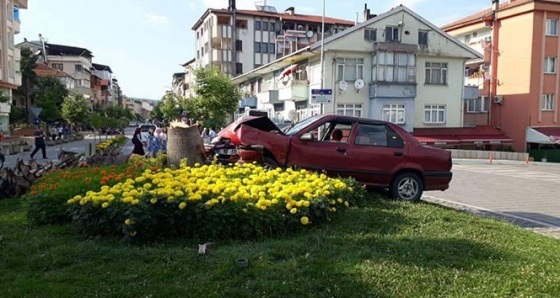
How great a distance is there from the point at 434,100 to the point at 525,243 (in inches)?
1223

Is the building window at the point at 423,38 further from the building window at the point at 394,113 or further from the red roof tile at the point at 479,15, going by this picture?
the red roof tile at the point at 479,15

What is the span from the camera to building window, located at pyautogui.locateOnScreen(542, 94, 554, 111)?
37.7m

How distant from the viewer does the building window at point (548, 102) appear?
124 feet

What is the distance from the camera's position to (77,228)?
5.77 metres

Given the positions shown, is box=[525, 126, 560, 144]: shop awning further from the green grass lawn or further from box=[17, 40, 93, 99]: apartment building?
box=[17, 40, 93, 99]: apartment building

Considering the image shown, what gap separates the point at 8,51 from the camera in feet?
129

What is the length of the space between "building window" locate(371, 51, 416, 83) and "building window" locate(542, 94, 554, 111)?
40.4ft

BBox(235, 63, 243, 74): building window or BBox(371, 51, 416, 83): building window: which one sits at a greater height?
BBox(235, 63, 243, 74): building window

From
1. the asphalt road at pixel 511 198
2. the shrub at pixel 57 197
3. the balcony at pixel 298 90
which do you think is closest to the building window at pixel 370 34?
the balcony at pixel 298 90

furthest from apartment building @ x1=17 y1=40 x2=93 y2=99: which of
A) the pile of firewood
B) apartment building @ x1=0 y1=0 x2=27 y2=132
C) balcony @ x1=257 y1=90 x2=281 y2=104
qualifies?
the pile of firewood

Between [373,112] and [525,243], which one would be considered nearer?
[525,243]

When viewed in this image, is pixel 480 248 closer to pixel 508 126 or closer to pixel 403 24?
A: pixel 403 24

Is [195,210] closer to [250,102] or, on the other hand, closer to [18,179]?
[18,179]

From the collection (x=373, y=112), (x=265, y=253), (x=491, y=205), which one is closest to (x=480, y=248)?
(x=265, y=253)
